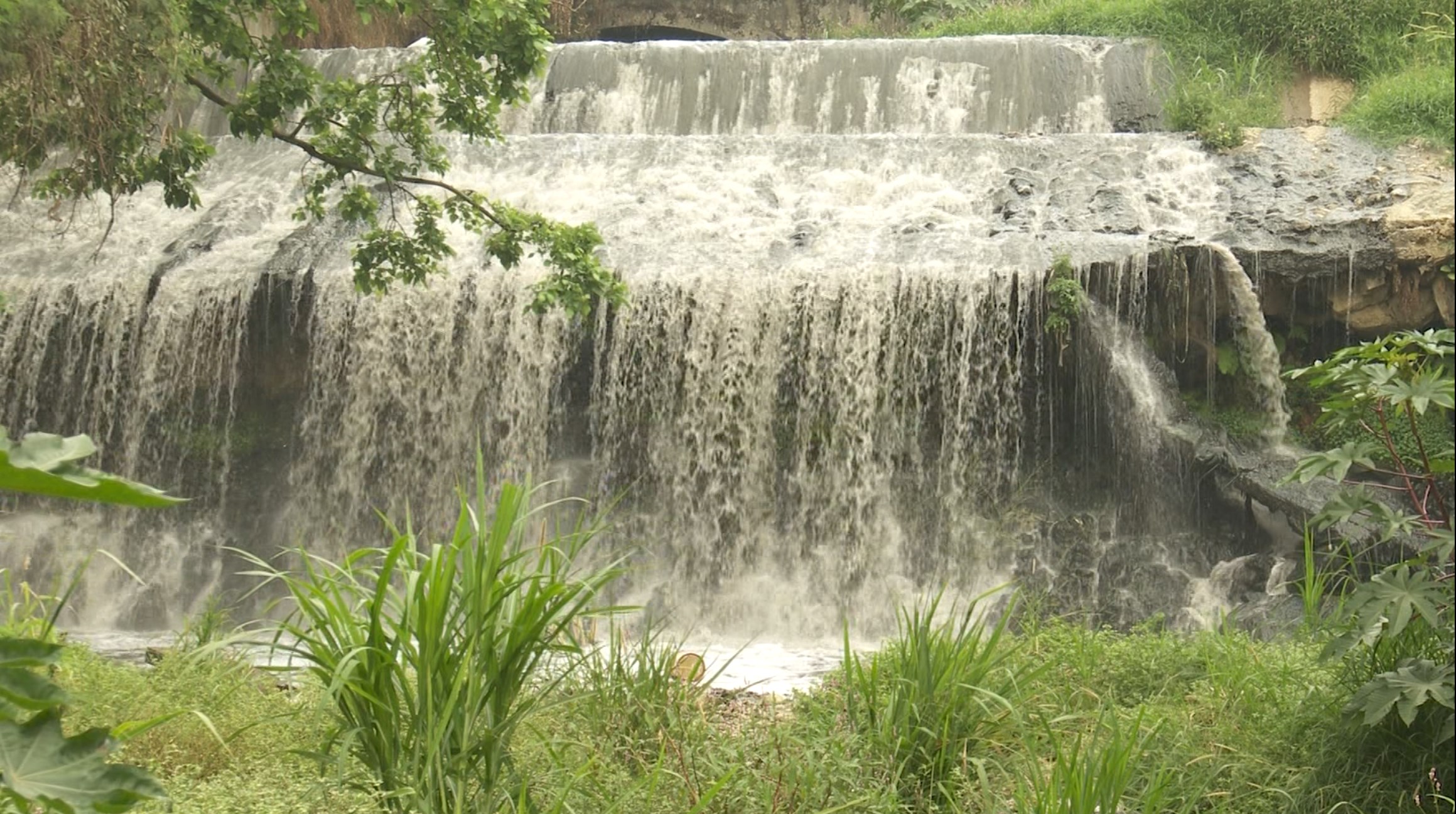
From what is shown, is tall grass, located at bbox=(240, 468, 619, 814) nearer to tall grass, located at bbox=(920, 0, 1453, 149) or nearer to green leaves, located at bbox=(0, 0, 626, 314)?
→ green leaves, located at bbox=(0, 0, 626, 314)

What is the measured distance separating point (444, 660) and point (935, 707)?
157 cm

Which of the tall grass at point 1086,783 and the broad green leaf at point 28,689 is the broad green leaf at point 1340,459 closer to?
the tall grass at point 1086,783

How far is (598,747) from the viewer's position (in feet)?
14.1

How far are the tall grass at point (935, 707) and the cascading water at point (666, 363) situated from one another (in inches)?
193

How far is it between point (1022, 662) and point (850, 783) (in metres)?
0.94

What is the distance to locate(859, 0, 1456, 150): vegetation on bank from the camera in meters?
10.8

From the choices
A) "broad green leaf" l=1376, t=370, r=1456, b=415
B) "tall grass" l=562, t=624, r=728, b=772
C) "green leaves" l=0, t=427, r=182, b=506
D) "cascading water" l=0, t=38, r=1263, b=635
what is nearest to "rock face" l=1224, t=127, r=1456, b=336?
"cascading water" l=0, t=38, r=1263, b=635

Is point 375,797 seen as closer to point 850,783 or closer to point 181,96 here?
point 850,783

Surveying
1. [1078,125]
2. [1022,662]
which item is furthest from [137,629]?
[1078,125]

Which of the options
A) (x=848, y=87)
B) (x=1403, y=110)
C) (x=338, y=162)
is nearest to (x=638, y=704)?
(x=338, y=162)

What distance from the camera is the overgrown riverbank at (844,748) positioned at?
3.84 m

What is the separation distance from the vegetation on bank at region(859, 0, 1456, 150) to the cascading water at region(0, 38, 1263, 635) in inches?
43.8

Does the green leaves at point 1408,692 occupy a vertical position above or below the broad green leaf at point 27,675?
below

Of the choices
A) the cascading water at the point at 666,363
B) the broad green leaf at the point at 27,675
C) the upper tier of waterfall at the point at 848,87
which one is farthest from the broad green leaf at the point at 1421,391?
the upper tier of waterfall at the point at 848,87
